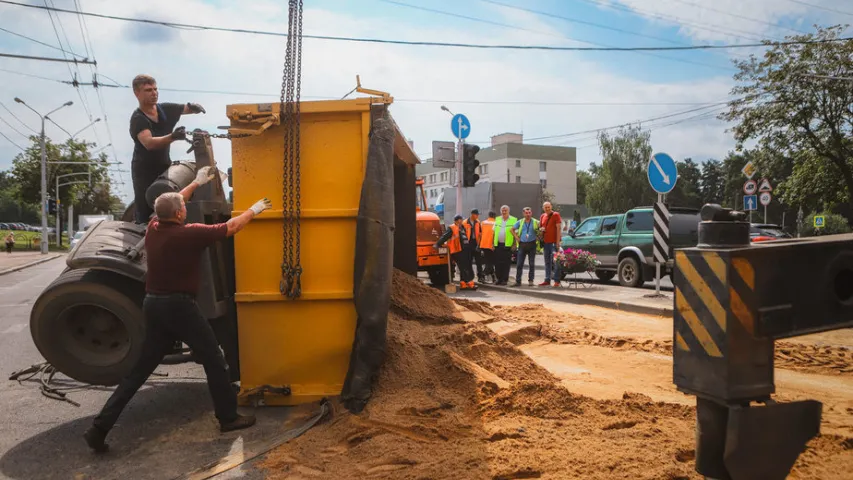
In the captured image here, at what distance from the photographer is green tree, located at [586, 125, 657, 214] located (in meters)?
65.9

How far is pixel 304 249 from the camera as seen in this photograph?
15.5ft

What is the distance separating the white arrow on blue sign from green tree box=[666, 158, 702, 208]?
73.5 metres

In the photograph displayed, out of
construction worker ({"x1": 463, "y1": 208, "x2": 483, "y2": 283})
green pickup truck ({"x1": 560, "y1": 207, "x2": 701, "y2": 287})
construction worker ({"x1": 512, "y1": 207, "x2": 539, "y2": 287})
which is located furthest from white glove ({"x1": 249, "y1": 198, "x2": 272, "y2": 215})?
green pickup truck ({"x1": 560, "y1": 207, "x2": 701, "y2": 287})

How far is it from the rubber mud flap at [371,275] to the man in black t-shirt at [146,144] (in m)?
1.72

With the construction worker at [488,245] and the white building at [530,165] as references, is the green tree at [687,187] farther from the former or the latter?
the construction worker at [488,245]

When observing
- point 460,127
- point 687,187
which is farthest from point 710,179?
point 460,127

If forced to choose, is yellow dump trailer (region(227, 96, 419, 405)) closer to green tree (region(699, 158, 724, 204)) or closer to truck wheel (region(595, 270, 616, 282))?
truck wheel (region(595, 270, 616, 282))

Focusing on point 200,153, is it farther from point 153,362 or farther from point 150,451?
point 150,451

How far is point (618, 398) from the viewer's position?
4715mm

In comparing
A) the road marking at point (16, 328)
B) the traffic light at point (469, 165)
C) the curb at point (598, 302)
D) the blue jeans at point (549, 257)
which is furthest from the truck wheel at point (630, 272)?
the road marking at point (16, 328)

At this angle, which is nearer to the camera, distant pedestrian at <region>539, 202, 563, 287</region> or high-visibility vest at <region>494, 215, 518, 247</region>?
distant pedestrian at <region>539, 202, 563, 287</region>

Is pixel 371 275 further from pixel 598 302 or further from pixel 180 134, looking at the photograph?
pixel 598 302

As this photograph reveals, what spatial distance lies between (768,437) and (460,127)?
14153 mm

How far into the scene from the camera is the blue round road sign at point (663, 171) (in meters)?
11.4
